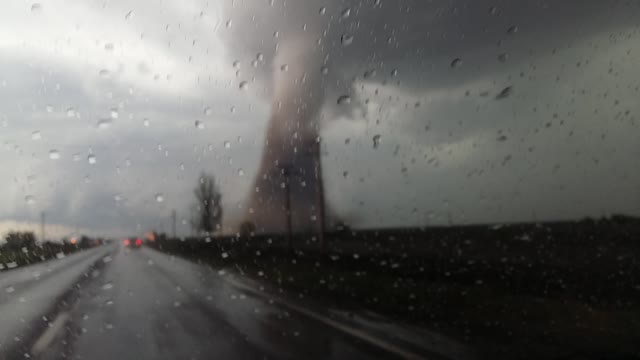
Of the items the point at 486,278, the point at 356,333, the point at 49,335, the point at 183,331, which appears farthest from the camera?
the point at 486,278

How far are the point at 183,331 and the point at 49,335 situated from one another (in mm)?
1707

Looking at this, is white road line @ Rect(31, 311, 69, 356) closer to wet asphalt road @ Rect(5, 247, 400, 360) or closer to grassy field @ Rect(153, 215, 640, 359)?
wet asphalt road @ Rect(5, 247, 400, 360)

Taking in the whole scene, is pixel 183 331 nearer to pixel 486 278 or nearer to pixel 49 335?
pixel 49 335

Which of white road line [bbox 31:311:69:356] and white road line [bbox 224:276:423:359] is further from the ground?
white road line [bbox 31:311:69:356]

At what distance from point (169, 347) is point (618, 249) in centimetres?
2092

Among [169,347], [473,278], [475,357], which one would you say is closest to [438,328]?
[475,357]

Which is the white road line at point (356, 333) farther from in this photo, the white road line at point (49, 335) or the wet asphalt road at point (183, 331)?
the white road line at point (49, 335)

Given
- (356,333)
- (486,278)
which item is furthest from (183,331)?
(486,278)

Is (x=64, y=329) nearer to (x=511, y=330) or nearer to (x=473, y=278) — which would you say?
(x=511, y=330)

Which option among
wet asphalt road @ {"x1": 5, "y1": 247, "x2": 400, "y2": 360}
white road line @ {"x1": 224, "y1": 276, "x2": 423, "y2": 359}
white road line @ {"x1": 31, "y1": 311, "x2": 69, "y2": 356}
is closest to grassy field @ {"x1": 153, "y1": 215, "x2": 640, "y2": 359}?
white road line @ {"x1": 224, "y1": 276, "x2": 423, "y2": 359}

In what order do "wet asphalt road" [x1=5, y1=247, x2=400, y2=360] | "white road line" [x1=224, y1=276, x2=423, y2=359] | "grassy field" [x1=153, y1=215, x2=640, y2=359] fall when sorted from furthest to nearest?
"grassy field" [x1=153, y1=215, x2=640, y2=359] → "wet asphalt road" [x1=5, y1=247, x2=400, y2=360] → "white road line" [x1=224, y1=276, x2=423, y2=359]

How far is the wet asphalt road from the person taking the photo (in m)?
6.49

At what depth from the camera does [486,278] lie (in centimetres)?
1734

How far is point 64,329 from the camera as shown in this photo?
28.0ft
